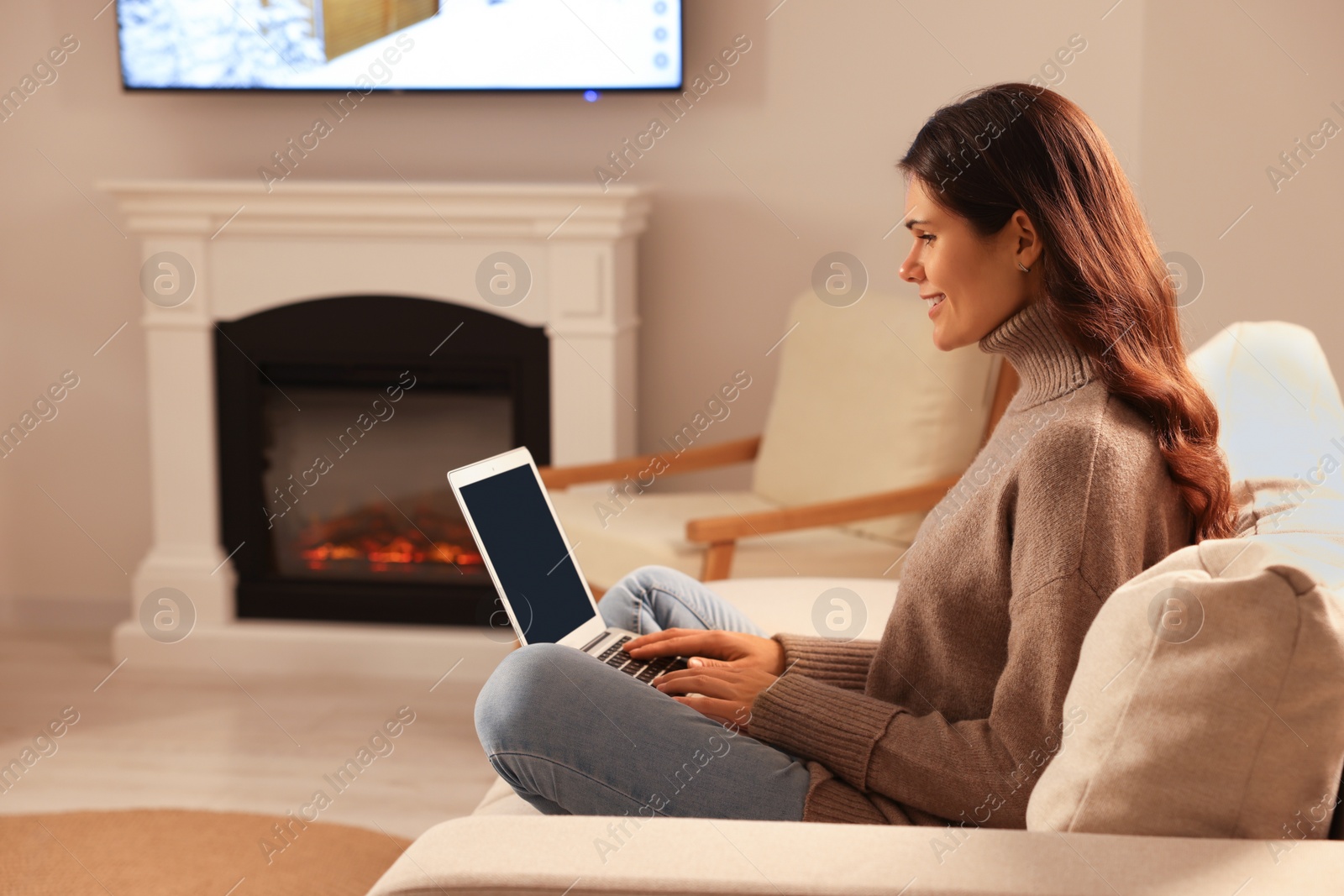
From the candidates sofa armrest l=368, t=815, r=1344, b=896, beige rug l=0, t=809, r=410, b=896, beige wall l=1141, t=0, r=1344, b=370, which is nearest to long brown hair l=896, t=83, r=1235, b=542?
sofa armrest l=368, t=815, r=1344, b=896

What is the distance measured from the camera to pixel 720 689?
1256mm

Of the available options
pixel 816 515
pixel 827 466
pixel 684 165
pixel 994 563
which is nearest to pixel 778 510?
pixel 816 515

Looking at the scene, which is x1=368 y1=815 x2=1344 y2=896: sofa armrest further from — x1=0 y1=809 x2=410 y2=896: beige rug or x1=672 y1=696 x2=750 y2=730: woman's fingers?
x1=0 y1=809 x2=410 y2=896: beige rug

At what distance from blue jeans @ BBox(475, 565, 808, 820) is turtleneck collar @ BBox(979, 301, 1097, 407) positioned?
1.49ft

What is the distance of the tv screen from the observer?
9.93 feet

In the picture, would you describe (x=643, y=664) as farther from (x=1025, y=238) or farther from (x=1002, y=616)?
(x=1025, y=238)

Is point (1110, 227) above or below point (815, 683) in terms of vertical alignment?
above

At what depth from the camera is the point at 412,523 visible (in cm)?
324

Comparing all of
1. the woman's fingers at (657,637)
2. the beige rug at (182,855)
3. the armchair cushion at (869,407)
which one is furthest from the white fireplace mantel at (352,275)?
the woman's fingers at (657,637)

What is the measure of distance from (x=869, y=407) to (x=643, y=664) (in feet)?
4.69

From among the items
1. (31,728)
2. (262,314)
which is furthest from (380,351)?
(31,728)

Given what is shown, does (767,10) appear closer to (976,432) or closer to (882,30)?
(882,30)

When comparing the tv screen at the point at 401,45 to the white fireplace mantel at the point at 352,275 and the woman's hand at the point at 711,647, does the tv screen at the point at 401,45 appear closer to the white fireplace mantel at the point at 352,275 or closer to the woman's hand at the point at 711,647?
the white fireplace mantel at the point at 352,275

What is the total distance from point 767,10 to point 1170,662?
→ 258cm
